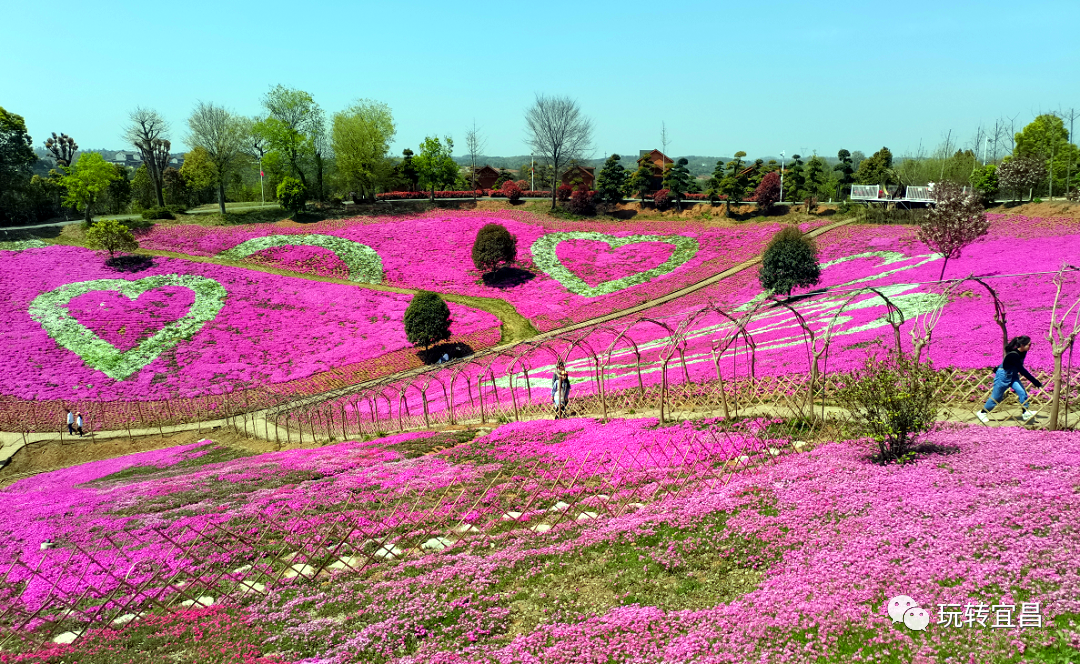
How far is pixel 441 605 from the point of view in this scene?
10367mm

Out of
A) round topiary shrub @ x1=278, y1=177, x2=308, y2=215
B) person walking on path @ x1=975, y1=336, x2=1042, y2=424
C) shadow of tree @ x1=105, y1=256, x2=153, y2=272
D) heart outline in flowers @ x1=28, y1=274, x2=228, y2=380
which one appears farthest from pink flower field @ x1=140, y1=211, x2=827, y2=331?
person walking on path @ x1=975, y1=336, x2=1042, y2=424

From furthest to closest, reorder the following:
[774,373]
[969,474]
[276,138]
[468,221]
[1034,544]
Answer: [276,138]
[468,221]
[774,373]
[969,474]
[1034,544]

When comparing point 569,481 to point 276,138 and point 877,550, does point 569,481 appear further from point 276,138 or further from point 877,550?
point 276,138

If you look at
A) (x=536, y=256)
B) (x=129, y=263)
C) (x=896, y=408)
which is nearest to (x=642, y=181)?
(x=536, y=256)

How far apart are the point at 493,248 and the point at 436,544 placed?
37.6 m

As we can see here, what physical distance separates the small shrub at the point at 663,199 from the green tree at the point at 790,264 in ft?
99.8

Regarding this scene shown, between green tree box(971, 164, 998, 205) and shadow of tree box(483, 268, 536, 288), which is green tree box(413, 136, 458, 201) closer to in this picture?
shadow of tree box(483, 268, 536, 288)

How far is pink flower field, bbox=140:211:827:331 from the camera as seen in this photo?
4716 centimetres

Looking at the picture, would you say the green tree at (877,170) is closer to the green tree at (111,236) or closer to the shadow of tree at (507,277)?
the shadow of tree at (507,277)

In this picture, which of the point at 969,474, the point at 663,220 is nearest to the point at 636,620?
the point at 969,474

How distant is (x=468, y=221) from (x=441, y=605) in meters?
52.8

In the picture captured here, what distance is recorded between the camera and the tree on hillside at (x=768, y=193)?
61.6 meters

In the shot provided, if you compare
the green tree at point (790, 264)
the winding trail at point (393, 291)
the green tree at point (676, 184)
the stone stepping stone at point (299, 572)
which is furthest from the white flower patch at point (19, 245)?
the green tree at point (676, 184)

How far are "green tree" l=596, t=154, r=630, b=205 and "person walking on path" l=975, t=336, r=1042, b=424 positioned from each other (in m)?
56.0
